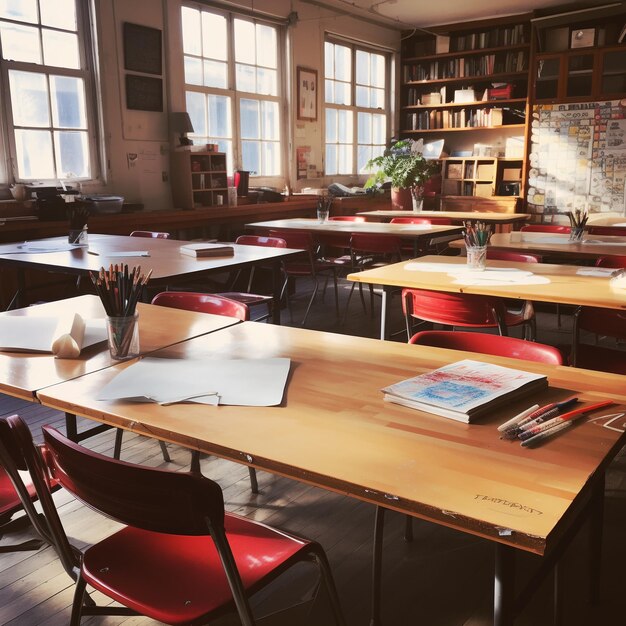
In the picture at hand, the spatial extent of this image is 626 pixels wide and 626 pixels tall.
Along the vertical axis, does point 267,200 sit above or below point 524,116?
below

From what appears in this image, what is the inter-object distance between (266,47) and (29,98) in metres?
3.34

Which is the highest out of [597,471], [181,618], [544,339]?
[597,471]

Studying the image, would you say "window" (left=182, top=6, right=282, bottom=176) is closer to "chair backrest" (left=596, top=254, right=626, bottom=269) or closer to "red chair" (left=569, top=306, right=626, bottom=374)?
"chair backrest" (left=596, top=254, right=626, bottom=269)

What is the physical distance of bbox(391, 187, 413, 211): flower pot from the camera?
762 centimetres

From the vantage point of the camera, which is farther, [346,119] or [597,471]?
[346,119]

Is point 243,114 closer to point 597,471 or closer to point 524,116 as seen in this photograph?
point 524,116

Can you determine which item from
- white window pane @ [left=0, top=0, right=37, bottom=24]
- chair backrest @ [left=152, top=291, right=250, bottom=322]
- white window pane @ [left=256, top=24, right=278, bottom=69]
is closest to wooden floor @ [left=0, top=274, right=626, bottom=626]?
chair backrest @ [left=152, top=291, right=250, bottom=322]

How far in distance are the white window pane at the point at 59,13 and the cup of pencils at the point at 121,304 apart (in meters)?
5.06

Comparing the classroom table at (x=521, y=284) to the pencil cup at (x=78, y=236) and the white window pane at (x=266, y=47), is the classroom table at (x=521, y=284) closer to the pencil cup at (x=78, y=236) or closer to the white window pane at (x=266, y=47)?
the pencil cup at (x=78, y=236)

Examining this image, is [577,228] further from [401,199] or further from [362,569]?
[401,199]

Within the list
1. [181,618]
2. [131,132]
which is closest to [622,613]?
[181,618]

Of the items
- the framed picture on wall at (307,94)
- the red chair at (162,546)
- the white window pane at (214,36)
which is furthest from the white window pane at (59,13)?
the red chair at (162,546)

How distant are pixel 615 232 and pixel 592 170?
3585 millimetres

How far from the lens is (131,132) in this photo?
6.57 metres
